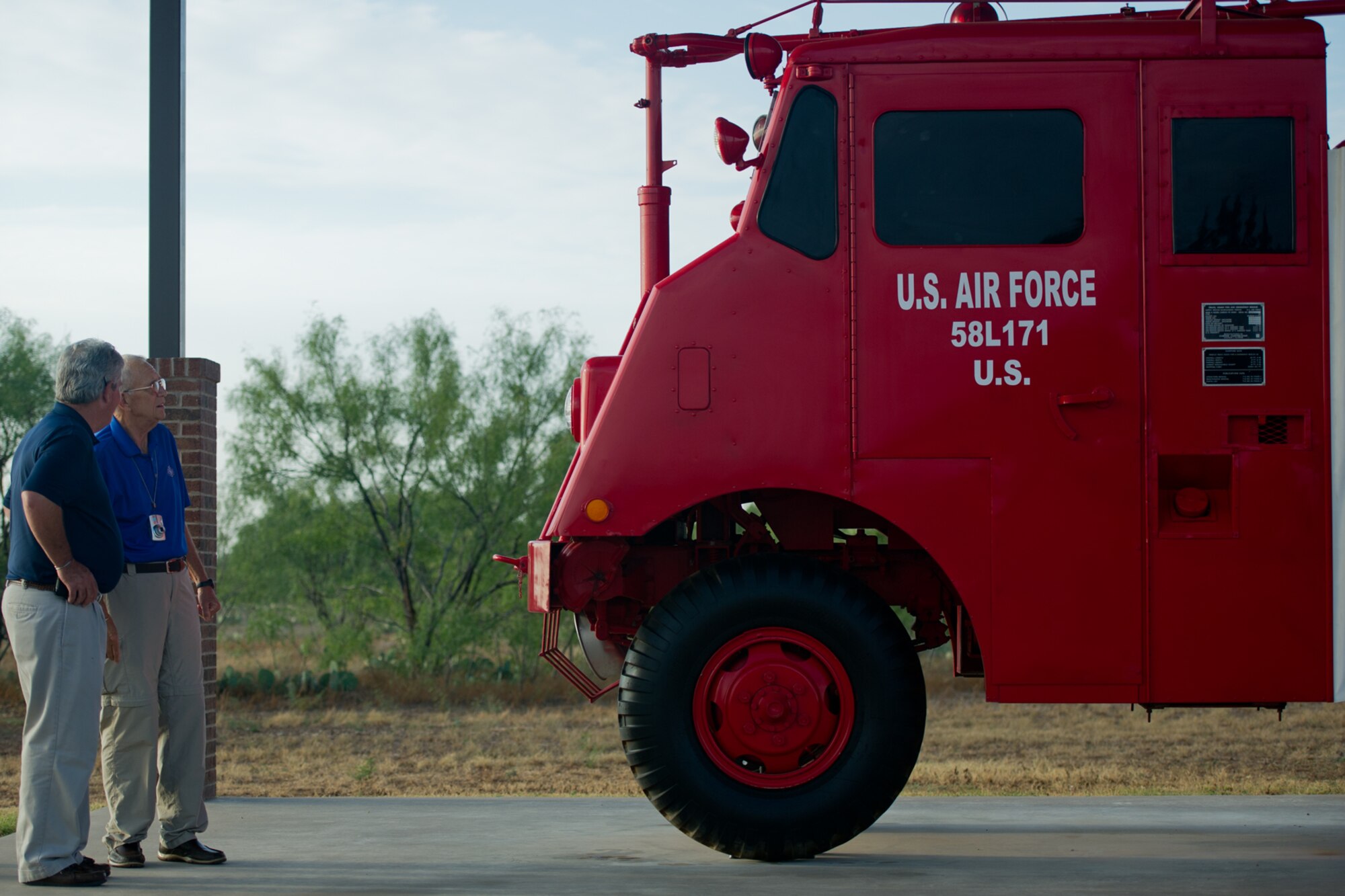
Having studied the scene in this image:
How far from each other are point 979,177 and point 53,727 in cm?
407

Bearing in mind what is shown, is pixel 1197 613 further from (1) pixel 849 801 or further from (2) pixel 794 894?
(2) pixel 794 894

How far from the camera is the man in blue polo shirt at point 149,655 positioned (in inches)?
213

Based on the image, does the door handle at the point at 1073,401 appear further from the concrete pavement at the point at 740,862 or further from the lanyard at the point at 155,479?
the lanyard at the point at 155,479

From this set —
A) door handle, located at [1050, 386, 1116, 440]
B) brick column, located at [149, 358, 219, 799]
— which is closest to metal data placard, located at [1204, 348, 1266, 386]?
door handle, located at [1050, 386, 1116, 440]

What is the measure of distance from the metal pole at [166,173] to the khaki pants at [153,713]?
205 cm

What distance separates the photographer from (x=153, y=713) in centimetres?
546

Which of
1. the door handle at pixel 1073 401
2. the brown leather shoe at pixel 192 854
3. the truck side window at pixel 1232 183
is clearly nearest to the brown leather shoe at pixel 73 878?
the brown leather shoe at pixel 192 854

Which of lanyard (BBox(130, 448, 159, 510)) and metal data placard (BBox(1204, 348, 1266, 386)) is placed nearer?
metal data placard (BBox(1204, 348, 1266, 386))

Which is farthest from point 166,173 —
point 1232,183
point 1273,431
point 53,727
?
point 1273,431

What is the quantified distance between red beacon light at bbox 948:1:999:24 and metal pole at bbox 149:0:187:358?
158 inches

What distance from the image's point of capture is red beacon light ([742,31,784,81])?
223 inches

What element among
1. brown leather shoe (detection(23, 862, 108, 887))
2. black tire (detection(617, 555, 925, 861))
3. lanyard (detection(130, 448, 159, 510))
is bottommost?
brown leather shoe (detection(23, 862, 108, 887))

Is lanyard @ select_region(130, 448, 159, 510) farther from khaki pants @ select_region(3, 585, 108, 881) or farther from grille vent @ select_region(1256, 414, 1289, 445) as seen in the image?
grille vent @ select_region(1256, 414, 1289, 445)

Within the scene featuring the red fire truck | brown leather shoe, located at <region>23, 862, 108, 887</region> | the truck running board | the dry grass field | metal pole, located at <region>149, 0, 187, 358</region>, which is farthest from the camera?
the dry grass field
